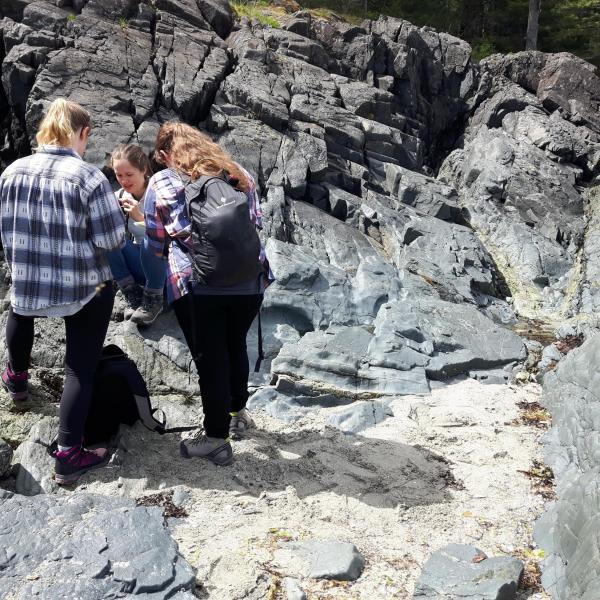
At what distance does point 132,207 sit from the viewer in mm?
5434

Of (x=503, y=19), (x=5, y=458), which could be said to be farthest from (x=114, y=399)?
(x=503, y=19)

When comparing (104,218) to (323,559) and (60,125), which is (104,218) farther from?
(323,559)

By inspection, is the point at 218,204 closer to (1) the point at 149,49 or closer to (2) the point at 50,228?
(2) the point at 50,228

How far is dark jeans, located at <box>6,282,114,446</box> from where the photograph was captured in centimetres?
406

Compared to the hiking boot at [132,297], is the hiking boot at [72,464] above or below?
below

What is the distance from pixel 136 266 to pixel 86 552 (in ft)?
10.2

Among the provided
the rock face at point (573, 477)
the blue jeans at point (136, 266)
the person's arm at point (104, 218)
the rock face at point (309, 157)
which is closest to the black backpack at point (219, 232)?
the person's arm at point (104, 218)

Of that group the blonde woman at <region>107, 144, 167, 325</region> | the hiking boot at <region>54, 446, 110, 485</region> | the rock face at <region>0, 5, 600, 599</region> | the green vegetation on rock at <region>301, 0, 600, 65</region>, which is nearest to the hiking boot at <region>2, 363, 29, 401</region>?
the rock face at <region>0, 5, 600, 599</region>

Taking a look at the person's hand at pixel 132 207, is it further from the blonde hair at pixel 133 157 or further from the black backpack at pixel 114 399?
the black backpack at pixel 114 399

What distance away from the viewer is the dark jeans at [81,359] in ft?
13.3

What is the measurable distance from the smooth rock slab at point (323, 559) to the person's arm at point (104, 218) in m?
2.24

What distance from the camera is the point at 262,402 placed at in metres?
6.09

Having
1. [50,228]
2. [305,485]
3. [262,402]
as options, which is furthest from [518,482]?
[50,228]

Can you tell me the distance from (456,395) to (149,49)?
38.0 feet
